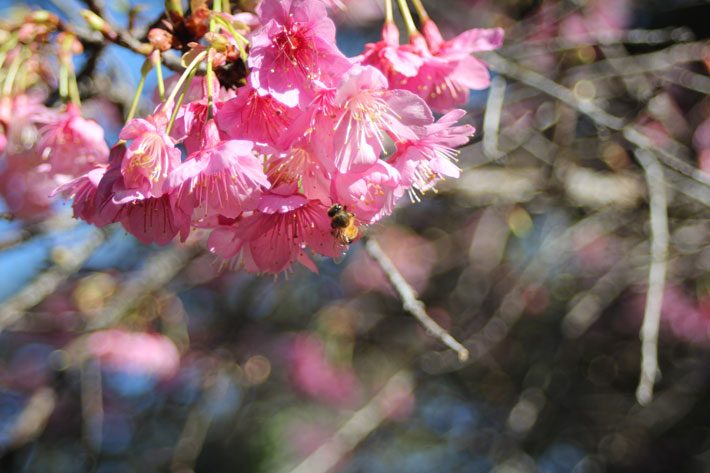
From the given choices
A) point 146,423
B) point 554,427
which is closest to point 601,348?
point 554,427

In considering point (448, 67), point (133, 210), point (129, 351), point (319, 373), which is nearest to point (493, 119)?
point (448, 67)

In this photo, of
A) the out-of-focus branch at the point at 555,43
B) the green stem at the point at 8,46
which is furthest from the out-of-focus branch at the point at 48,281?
the out-of-focus branch at the point at 555,43

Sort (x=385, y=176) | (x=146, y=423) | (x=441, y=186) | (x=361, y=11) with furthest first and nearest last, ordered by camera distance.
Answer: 1. (x=146, y=423)
2. (x=361, y=11)
3. (x=441, y=186)
4. (x=385, y=176)

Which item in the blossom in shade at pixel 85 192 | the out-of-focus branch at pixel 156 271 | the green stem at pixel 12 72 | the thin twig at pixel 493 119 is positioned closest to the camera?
the blossom in shade at pixel 85 192

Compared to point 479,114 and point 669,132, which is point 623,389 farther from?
point 479,114

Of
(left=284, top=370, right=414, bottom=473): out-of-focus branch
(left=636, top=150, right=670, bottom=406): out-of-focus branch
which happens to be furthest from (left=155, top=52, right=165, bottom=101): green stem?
(left=284, top=370, right=414, bottom=473): out-of-focus branch

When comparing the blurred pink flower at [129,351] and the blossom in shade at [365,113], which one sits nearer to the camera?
the blossom in shade at [365,113]

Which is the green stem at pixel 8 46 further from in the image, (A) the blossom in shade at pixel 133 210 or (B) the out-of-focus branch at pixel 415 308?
(B) the out-of-focus branch at pixel 415 308
